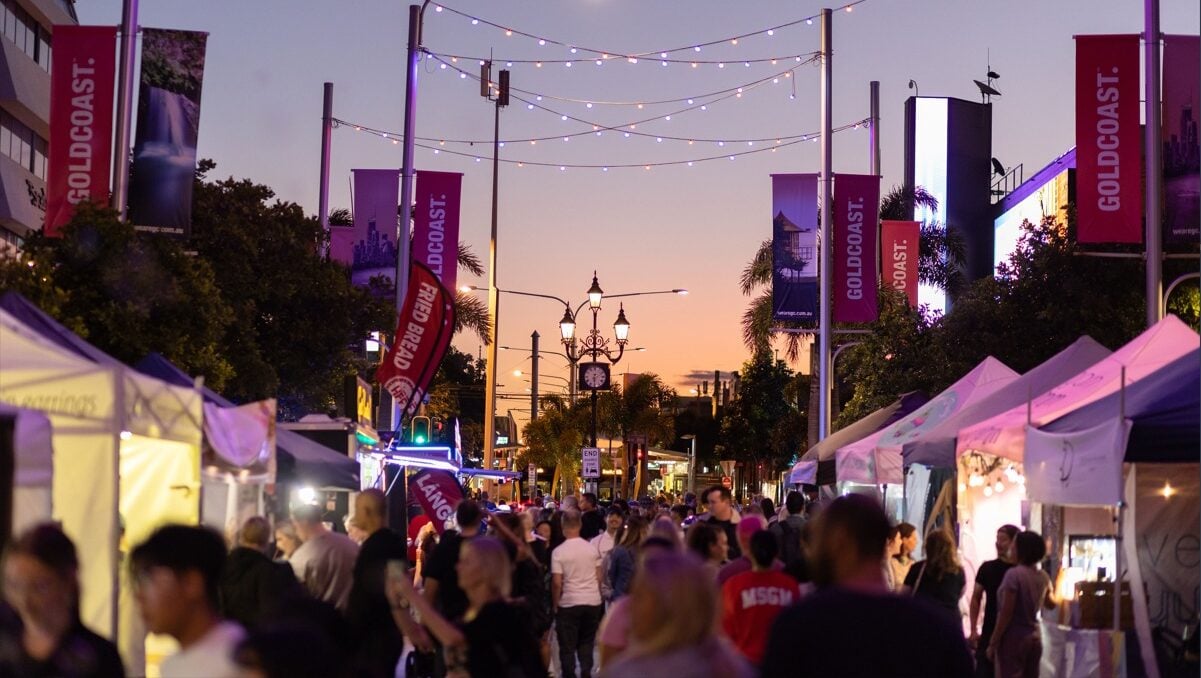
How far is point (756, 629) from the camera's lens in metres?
8.54

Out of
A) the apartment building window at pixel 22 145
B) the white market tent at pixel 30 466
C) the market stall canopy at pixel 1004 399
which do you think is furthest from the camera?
the apartment building window at pixel 22 145

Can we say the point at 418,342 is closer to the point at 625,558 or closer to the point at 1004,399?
the point at 1004,399

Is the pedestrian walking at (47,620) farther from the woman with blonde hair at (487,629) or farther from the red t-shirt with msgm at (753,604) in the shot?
the red t-shirt with msgm at (753,604)

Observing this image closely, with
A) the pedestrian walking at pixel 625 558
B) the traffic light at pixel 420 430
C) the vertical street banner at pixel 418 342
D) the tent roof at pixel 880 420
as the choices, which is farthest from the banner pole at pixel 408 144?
the pedestrian walking at pixel 625 558

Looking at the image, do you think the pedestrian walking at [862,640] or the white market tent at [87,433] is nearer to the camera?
the pedestrian walking at [862,640]

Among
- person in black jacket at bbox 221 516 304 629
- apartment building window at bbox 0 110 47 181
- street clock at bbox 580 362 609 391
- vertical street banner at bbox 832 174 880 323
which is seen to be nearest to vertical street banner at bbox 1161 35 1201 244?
vertical street banner at bbox 832 174 880 323

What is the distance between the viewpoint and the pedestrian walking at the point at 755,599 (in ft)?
27.9

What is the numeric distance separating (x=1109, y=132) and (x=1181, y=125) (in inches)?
34.5

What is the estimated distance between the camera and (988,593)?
504 inches

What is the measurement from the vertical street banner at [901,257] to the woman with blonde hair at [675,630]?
125ft

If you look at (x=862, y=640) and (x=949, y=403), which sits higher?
(x=949, y=403)

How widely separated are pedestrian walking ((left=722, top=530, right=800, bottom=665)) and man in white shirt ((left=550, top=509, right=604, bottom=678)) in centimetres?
606

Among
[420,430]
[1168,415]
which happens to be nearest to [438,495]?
[420,430]

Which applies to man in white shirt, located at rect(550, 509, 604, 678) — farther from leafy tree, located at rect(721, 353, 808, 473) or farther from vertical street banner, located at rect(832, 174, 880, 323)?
leafy tree, located at rect(721, 353, 808, 473)
